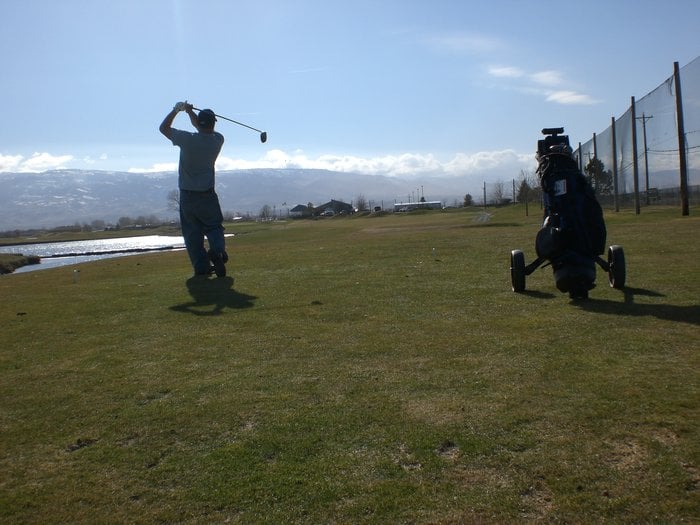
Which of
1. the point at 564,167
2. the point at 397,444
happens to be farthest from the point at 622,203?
the point at 397,444

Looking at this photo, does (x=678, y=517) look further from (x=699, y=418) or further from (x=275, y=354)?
(x=275, y=354)

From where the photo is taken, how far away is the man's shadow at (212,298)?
1161cm

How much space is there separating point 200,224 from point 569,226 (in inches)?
413

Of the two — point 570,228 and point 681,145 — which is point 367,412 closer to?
point 570,228

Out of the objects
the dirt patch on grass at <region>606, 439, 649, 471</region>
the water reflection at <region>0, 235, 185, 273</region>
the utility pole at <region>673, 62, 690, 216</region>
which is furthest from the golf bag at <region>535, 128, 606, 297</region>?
the water reflection at <region>0, 235, 185, 273</region>

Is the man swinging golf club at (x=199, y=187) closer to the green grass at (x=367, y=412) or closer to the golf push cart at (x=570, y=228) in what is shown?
the green grass at (x=367, y=412)

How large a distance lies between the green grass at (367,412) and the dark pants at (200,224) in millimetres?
6336

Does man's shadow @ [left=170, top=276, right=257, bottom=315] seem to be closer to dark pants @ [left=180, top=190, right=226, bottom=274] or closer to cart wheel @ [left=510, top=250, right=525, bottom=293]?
dark pants @ [left=180, top=190, right=226, bottom=274]

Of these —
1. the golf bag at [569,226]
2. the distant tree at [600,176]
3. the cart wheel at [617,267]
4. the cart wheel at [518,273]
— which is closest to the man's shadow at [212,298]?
the cart wheel at [518,273]

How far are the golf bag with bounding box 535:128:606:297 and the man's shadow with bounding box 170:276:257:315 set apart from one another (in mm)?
5175

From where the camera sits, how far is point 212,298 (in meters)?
12.9

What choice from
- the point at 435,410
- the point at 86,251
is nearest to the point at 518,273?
the point at 435,410

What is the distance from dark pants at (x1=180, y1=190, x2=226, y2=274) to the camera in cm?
1723

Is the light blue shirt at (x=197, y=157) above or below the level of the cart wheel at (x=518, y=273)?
above
